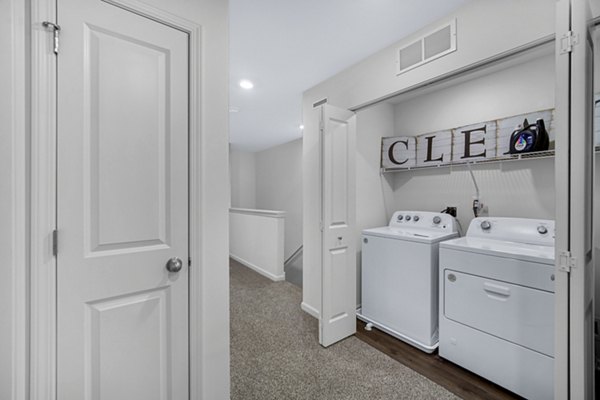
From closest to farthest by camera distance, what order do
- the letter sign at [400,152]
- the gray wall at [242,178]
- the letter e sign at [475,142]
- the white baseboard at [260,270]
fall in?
the letter e sign at [475,142] → the letter sign at [400,152] → the white baseboard at [260,270] → the gray wall at [242,178]

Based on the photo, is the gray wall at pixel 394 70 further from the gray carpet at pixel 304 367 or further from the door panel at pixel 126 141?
the door panel at pixel 126 141

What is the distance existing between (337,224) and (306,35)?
1.48 metres

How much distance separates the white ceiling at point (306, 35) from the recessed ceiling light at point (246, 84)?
0.05 m

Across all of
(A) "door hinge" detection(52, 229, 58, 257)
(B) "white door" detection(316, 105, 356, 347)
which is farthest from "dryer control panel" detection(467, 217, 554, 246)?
(A) "door hinge" detection(52, 229, 58, 257)

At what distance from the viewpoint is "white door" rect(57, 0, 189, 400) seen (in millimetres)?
971

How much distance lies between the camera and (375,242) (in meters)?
2.52

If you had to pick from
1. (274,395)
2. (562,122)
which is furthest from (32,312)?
(562,122)

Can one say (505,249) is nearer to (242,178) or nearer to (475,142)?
(475,142)

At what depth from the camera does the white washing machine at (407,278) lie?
2.13m

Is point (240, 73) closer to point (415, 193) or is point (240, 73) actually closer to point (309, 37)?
point (309, 37)

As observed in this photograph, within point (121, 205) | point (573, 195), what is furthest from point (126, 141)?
point (573, 195)

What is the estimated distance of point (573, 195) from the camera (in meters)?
1.04

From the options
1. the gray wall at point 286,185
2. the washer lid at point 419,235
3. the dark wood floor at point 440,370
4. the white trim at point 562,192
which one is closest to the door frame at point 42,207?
the white trim at point 562,192

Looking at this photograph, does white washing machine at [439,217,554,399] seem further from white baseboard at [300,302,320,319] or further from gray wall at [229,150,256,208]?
gray wall at [229,150,256,208]
